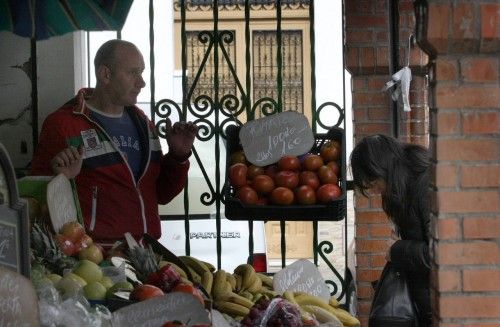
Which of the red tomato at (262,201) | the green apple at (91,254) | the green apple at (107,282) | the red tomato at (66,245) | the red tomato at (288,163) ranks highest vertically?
the red tomato at (288,163)

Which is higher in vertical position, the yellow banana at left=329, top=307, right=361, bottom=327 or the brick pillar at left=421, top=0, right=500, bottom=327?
the brick pillar at left=421, top=0, right=500, bottom=327

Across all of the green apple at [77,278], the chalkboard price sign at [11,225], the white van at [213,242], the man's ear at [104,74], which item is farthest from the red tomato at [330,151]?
the white van at [213,242]

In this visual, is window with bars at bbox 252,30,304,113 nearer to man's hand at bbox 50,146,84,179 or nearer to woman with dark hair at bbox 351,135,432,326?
woman with dark hair at bbox 351,135,432,326

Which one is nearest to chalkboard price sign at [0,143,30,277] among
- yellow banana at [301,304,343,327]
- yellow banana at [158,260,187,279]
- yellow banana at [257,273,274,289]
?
yellow banana at [158,260,187,279]

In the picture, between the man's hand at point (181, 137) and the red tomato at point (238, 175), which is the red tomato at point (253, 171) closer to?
the red tomato at point (238, 175)

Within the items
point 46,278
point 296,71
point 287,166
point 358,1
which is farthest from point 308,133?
point 296,71

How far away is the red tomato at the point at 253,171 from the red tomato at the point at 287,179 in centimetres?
10

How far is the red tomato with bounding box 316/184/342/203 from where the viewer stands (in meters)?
5.05

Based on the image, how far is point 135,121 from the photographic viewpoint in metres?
5.25

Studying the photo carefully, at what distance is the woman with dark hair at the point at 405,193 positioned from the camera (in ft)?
16.1

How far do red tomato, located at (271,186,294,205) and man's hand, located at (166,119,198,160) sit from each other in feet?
1.62

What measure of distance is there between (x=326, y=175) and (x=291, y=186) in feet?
0.57

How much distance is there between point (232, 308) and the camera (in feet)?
13.7

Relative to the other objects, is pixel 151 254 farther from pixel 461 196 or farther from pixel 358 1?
pixel 358 1
